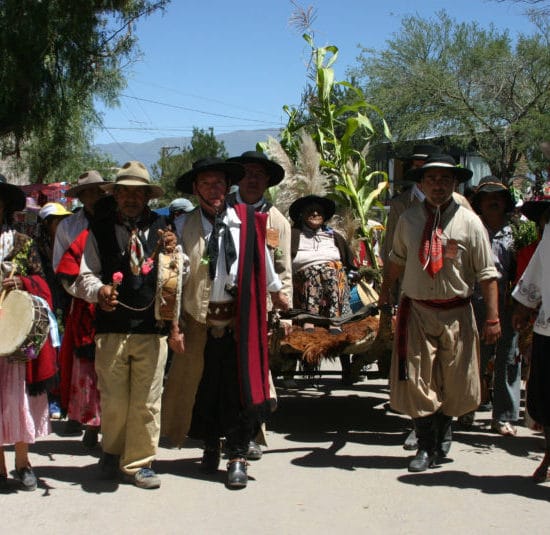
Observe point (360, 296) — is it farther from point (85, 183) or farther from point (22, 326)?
point (22, 326)

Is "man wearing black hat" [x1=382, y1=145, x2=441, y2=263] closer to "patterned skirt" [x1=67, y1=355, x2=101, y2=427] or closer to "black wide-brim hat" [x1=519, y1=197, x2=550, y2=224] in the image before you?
"black wide-brim hat" [x1=519, y1=197, x2=550, y2=224]

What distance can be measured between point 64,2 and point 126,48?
1.64 metres

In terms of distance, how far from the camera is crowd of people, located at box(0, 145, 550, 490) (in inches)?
220

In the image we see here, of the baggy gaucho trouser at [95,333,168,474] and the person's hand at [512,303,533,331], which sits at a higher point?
the person's hand at [512,303,533,331]

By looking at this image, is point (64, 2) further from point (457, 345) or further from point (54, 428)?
point (457, 345)

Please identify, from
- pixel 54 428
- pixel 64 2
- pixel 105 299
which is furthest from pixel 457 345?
pixel 64 2

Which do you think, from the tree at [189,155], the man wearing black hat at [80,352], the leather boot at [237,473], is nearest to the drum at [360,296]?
the man wearing black hat at [80,352]

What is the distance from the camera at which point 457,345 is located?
6.25 m

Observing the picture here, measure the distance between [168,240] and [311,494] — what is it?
1.88 m

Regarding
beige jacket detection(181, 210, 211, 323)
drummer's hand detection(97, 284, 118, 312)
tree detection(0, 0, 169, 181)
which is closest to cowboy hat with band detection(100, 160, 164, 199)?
beige jacket detection(181, 210, 211, 323)

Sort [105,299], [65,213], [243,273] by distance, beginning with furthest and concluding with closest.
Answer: [65,213] < [243,273] < [105,299]

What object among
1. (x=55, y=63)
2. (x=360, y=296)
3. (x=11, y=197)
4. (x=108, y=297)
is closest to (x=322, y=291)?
(x=360, y=296)

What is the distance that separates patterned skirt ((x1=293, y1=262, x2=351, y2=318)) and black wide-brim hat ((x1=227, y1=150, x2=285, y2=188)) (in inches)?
51.3

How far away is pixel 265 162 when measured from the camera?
707cm
